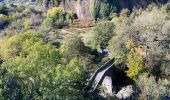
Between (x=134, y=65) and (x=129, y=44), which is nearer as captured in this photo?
(x=134, y=65)

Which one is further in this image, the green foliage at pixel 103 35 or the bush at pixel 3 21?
the bush at pixel 3 21

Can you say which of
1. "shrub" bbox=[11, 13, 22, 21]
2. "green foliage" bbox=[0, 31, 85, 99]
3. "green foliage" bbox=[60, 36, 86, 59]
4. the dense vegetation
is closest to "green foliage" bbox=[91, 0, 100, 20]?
the dense vegetation

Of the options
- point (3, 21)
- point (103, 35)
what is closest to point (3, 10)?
point (3, 21)

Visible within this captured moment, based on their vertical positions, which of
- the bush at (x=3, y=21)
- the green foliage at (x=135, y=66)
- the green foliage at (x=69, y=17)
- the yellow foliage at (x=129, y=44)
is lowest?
the bush at (x=3, y=21)

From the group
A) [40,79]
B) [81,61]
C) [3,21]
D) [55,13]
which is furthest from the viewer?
[55,13]

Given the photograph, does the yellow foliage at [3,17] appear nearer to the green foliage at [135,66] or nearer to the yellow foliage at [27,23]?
the yellow foliage at [27,23]

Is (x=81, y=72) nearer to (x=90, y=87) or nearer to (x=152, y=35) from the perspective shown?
(x=90, y=87)

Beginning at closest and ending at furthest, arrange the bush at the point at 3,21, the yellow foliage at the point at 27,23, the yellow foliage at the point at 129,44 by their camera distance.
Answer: the yellow foliage at the point at 129,44, the yellow foliage at the point at 27,23, the bush at the point at 3,21

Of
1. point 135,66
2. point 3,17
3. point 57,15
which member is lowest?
point 3,17

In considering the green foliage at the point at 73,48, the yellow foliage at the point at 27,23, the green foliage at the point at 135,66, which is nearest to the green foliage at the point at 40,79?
the green foliage at the point at 135,66

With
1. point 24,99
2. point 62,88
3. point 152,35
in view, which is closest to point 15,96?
point 24,99

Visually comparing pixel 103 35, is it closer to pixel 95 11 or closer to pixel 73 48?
pixel 73 48

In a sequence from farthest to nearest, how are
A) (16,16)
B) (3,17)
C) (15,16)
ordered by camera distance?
(16,16), (15,16), (3,17)
